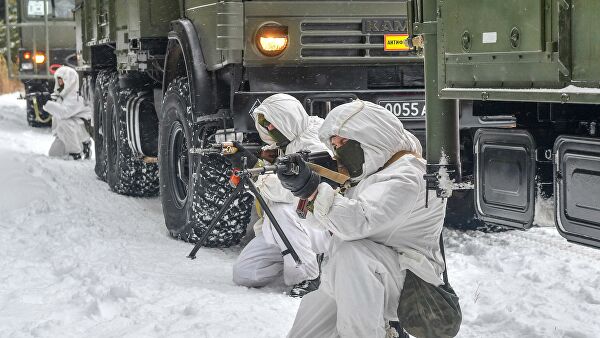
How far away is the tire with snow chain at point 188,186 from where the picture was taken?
7.13m

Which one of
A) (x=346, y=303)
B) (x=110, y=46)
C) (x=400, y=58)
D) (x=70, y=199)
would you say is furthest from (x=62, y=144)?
(x=346, y=303)

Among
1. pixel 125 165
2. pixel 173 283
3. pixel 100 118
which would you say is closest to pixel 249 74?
pixel 173 283

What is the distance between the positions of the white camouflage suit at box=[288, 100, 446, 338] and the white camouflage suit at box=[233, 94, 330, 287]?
177 centimetres

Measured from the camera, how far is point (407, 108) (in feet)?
22.7

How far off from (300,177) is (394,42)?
121 inches

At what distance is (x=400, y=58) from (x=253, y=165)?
1.65m

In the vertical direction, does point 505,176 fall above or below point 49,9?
below

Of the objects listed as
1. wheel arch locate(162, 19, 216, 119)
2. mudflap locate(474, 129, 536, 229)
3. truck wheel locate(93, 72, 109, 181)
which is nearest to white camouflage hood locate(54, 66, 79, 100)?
truck wheel locate(93, 72, 109, 181)

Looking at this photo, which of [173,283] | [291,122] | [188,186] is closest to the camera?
[291,122]

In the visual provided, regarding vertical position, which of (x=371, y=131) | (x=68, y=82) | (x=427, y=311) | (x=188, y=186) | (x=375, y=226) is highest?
(x=68, y=82)

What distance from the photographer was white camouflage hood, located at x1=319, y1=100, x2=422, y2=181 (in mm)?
4117

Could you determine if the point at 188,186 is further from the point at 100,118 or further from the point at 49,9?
the point at 49,9

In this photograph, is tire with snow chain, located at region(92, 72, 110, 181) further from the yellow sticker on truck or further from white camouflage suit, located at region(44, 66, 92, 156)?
the yellow sticker on truck

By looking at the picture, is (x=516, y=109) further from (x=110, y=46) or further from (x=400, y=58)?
(x=110, y=46)
